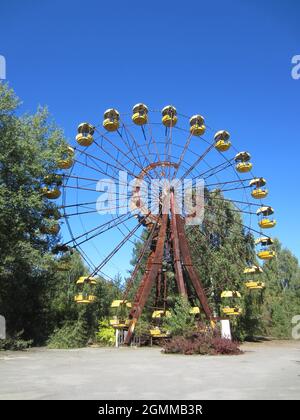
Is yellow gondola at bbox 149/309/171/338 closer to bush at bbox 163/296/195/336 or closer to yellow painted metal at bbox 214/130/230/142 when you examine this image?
bush at bbox 163/296/195/336

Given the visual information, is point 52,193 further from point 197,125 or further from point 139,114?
point 197,125

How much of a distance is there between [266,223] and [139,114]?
1023cm

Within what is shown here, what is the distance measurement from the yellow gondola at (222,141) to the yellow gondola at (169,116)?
2942 mm

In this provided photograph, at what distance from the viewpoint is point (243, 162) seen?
27953 mm

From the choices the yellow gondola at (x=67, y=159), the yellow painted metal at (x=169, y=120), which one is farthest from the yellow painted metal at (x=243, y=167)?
the yellow gondola at (x=67, y=159)

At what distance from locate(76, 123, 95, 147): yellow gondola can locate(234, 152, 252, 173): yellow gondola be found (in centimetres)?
929

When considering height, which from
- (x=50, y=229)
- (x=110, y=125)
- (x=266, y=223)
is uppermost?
(x=110, y=125)

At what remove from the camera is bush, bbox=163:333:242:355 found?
58.4ft

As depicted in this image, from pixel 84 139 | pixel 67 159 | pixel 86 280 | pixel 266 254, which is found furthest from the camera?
pixel 84 139

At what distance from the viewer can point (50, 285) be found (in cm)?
2459

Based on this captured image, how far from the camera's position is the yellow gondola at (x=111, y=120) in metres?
26.4

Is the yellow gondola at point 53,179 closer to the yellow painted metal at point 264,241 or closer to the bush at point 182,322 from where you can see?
the bush at point 182,322

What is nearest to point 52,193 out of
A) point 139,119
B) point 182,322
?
point 139,119
